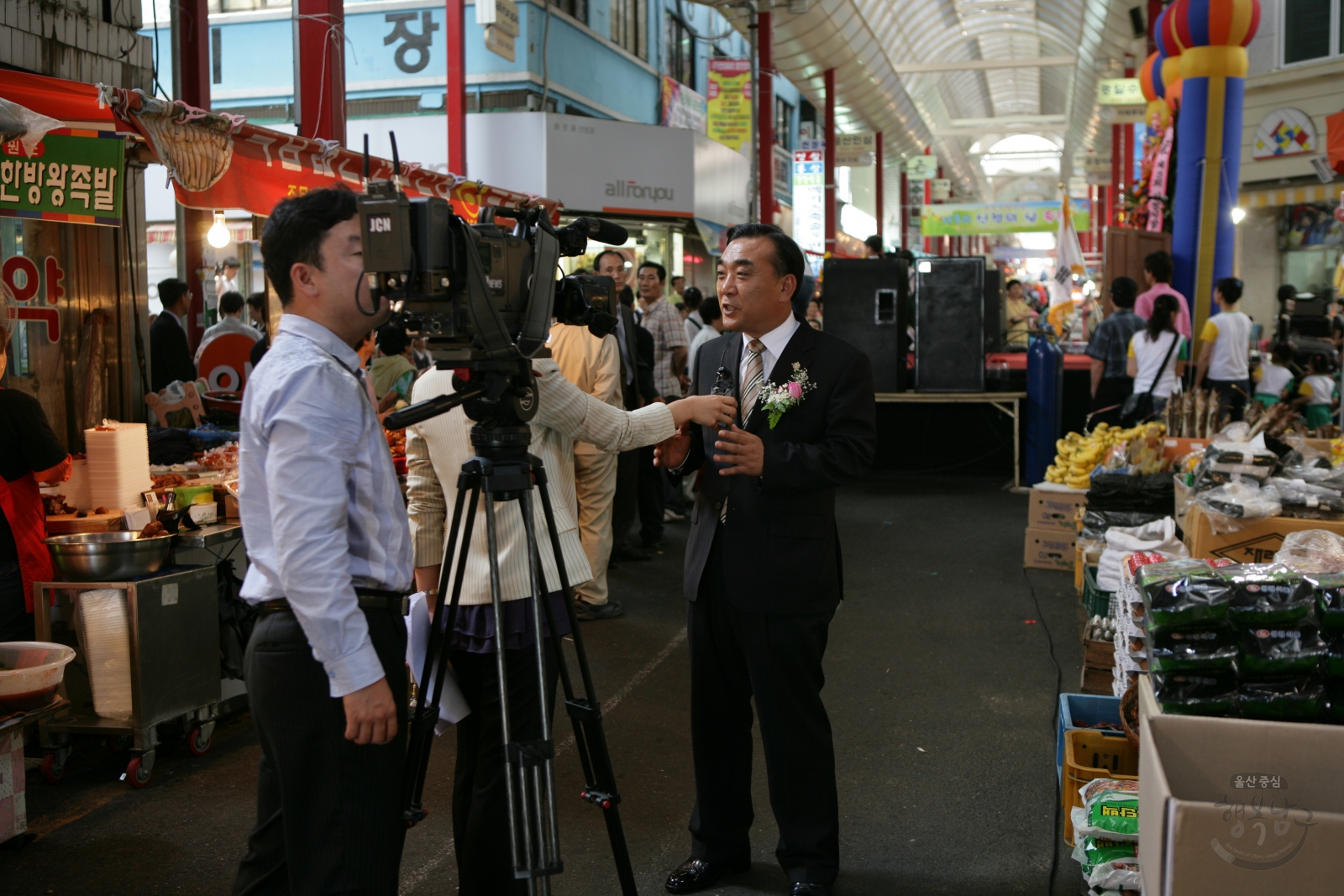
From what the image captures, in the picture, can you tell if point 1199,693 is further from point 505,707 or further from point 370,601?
point 370,601

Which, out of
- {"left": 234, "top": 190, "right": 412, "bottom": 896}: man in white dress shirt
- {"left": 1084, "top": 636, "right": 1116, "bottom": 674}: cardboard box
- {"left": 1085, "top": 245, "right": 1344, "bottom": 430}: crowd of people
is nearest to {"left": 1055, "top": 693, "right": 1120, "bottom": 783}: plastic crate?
{"left": 1084, "top": 636, "right": 1116, "bottom": 674}: cardboard box

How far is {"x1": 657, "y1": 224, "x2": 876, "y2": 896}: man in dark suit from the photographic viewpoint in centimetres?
288

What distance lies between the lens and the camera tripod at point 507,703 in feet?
6.79

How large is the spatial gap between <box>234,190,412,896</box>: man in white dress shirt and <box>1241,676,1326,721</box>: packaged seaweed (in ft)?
5.99

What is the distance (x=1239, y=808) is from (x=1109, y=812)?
0.92 m

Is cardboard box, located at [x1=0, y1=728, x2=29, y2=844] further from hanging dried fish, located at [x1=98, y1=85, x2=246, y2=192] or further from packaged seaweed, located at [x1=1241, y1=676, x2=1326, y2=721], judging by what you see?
packaged seaweed, located at [x1=1241, y1=676, x2=1326, y2=721]

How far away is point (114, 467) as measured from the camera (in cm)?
450

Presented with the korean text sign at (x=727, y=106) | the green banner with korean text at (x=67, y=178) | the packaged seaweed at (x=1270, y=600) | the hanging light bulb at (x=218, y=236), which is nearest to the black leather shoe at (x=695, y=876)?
the packaged seaweed at (x=1270, y=600)

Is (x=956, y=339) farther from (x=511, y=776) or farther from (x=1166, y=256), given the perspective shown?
(x=511, y=776)

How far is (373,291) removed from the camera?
197cm

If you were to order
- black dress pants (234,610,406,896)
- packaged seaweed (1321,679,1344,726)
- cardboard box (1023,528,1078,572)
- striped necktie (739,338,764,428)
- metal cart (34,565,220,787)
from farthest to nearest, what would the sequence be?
cardboard box (1023,528,1078,572) < metal cart (34,565,220,787) < striped necktie (739,338,764,428) < packaged seaweed (1321,679,1344,726) < black dress pants (234,610,406,896)

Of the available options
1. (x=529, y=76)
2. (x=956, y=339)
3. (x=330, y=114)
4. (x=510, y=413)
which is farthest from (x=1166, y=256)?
(x=529, y=76)

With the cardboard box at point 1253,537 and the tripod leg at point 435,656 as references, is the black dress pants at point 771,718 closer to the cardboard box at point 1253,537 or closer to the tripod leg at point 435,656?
the tripod leg at point 435,656

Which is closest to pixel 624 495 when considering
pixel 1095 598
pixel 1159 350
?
pixel 1095 598
